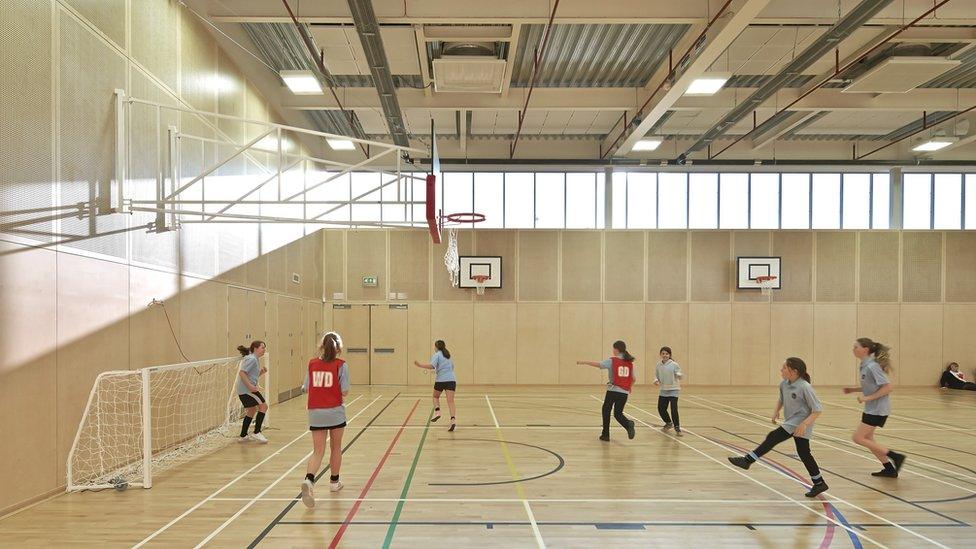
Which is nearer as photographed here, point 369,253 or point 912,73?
point 912,73

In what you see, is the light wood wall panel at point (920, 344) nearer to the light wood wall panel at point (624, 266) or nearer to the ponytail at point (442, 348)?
the light wood wall panel at point (624, 266)

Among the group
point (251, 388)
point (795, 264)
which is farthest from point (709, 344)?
point (251, 388)

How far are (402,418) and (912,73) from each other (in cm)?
1354

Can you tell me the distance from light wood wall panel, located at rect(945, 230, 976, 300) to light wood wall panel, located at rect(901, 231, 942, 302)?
329 millimetres

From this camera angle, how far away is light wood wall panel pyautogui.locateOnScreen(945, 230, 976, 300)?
23.0 metres

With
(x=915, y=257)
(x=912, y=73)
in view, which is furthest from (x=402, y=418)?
(x=915, y=257)

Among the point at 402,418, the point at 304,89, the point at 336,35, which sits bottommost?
the point at 402,418

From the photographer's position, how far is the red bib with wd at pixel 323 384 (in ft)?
23.3

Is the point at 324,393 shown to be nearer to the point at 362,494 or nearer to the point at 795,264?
the point at 362,494

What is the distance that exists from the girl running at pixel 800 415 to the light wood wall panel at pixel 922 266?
19.1 metres

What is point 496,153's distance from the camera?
76.2 ft

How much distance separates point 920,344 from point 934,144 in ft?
25.5

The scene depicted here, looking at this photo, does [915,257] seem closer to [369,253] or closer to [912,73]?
[912,73]

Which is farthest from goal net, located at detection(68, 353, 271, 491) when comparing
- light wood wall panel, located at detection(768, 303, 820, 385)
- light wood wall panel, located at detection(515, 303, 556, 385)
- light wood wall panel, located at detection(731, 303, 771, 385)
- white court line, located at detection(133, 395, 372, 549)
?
light wood wall panel, located at detection(768, 303, 820, 385)
